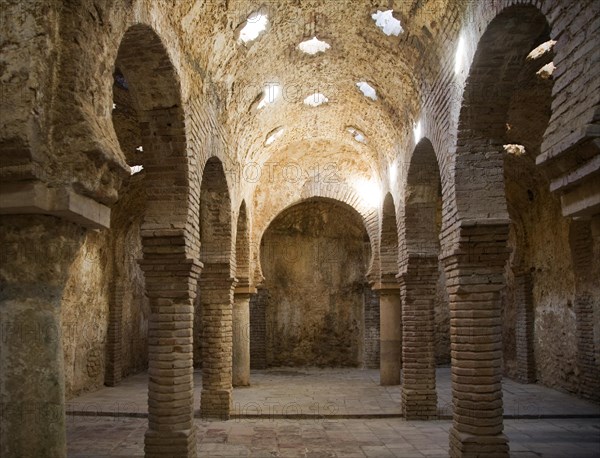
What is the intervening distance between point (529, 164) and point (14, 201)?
40.1ft

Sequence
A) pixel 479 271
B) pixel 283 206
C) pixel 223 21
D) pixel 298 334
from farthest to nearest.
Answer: pixel 298 334
pixel 283 206
pixel 223 21
pixel 479 271

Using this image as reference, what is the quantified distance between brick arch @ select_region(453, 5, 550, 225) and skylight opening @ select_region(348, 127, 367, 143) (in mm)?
6234

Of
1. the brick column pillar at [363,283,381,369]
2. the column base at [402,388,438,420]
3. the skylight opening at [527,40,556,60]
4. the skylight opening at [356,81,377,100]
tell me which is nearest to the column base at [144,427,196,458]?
the column base at [402,388,438,420]

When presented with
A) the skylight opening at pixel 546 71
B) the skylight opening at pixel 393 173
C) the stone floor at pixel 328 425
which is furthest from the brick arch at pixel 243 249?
the skylight opening at pixel 546 71

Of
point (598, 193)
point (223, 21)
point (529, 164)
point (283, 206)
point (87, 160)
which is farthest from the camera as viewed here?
point (283, 206)

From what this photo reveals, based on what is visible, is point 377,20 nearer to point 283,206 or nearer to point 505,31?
point 505,31

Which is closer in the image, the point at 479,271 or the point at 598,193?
the point at 598,193

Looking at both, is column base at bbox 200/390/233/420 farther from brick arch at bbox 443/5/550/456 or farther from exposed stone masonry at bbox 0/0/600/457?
brick arch at bbox 443/5/550/456

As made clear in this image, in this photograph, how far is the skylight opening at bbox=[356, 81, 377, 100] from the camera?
1062cm

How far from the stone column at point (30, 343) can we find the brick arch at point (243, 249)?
32.7 ft

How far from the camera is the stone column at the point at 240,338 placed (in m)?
14.0

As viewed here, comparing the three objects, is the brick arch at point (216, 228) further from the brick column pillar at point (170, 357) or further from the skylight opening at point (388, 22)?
the skylight opening at point (388, 22)

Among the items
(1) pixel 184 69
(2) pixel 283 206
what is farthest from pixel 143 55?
→ (2) pixel 283 206

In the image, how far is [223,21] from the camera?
7.61 metres
